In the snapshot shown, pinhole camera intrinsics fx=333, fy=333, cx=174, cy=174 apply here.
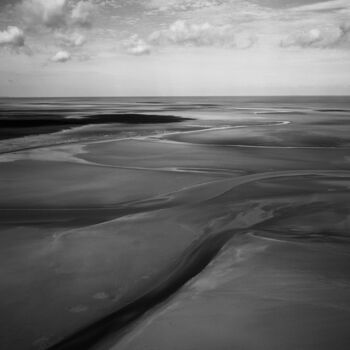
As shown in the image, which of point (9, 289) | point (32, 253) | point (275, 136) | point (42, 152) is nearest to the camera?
point (9, 289)

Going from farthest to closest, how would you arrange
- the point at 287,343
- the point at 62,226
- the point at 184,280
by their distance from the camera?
the point at 62,226
the point at 184,280
the point at 287,343

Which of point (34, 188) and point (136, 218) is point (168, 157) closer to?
point (34, 188)

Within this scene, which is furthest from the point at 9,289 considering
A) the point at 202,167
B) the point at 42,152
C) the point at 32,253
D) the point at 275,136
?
the point at 275,136

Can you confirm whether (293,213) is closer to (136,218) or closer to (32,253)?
(136,218)

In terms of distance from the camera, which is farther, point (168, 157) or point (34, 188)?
point (168, 157)

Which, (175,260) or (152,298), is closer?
(152,298)

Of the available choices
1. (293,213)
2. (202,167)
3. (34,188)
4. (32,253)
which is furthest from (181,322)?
(202,167)

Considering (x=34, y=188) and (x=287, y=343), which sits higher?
(x=34, y=188)
